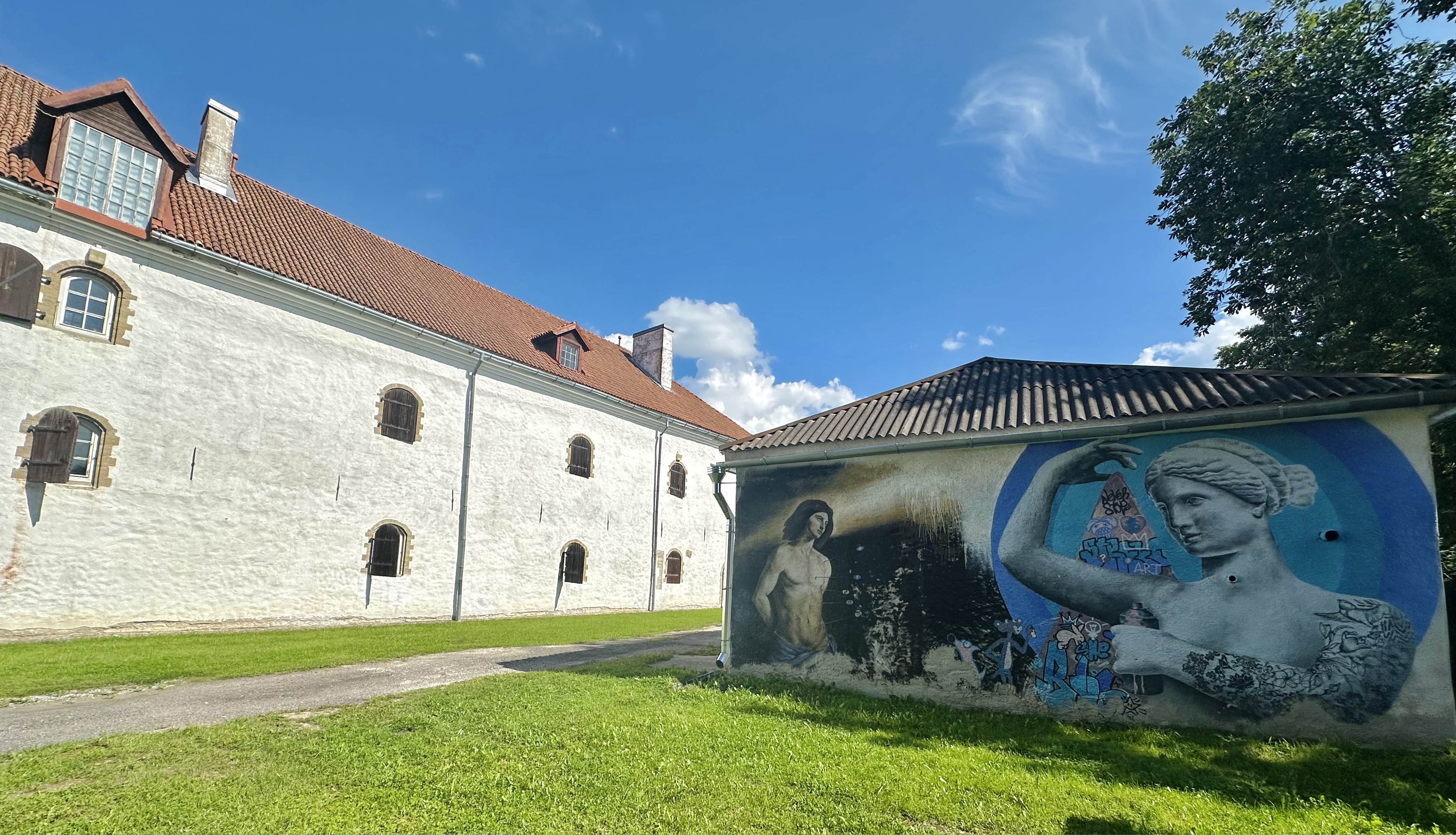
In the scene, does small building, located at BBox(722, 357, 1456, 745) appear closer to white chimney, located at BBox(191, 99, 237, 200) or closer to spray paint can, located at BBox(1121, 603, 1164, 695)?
spray paint can, located at BBox(1121, 603, 1164, 695)

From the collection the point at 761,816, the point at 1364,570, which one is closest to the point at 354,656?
the point at 761,816

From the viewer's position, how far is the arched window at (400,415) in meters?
17.4

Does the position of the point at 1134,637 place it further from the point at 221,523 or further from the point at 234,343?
the point at 234,343

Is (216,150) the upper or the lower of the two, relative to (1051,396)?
upper

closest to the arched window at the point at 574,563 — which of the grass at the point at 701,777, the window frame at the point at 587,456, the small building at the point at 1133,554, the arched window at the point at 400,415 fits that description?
the window frame at the point at 587,456

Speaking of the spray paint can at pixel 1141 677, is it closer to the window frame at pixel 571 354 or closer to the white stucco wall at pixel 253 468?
the white stucco wall at pixel 253 468

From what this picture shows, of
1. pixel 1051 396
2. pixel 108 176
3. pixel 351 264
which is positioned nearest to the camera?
pixel 1051 396

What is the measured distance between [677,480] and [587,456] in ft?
16.7

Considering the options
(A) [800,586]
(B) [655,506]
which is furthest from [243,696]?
(B) [655,506]

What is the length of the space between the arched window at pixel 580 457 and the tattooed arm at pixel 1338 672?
61.1 ft

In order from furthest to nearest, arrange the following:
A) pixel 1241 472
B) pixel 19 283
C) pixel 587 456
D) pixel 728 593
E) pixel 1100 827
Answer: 1. pixel 587 456
2. pixel 19 283
3. pixel 728 593
4. pixel 1241 472
5. pixel 1100 827

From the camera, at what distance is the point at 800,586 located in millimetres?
9102

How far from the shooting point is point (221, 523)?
46.1 feet

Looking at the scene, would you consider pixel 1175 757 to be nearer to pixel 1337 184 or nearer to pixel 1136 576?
pixel 1136 576
